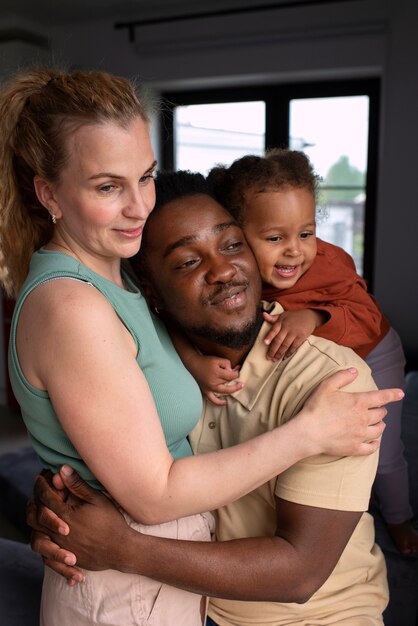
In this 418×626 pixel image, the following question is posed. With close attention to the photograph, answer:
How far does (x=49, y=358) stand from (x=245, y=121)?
4.46 m

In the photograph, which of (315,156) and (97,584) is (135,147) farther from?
(315,156)

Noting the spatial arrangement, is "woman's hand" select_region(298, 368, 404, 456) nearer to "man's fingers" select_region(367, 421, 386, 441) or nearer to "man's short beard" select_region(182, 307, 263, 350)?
"man's fingers" select_region(367, 421, 386, 441)

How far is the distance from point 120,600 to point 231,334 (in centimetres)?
54

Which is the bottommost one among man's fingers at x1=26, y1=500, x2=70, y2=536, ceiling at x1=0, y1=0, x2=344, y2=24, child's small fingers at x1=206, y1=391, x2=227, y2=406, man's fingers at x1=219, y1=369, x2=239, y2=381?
man's fingers at x1=26, y1=500, x2=70, y2=536

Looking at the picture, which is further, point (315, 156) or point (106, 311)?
point (315, 156)

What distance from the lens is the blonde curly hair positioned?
1.08 m

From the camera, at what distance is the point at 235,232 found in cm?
138

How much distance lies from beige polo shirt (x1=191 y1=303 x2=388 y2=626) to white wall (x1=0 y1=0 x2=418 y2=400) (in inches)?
128

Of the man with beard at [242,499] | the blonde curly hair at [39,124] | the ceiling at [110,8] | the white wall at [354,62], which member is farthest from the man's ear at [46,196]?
the ceiling at [110,8]

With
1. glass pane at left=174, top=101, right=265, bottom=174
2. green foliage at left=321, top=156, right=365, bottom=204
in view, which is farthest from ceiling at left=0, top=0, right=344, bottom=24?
green foliage at left=321, top=156, right=365, bottom=204

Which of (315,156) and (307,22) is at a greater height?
(307,22)

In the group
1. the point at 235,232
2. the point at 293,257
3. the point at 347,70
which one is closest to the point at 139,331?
the point at 235,232

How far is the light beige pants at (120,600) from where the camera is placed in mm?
1117

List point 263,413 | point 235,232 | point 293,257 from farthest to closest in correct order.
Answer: point 293,257, point 235,232, point 263,413
